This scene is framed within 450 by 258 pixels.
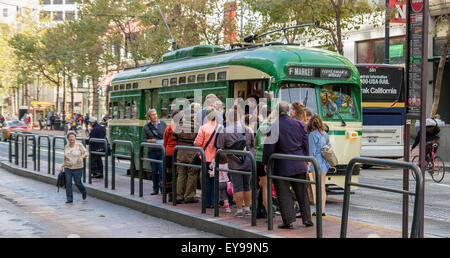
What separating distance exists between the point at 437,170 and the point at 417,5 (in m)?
10.8

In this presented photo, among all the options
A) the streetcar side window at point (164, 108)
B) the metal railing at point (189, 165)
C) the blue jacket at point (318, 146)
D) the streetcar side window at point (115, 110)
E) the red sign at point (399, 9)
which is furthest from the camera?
the red sign at point (399, 9)

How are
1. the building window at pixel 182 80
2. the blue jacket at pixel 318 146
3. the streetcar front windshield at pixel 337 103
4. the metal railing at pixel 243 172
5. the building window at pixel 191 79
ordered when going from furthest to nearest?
the building window at pixel 182 80, the building window at pixel 191 79, the streetcar front windshield at pixel 337 103, the blue jacket at pixel 318 146, the metal railing at pixel 243 172

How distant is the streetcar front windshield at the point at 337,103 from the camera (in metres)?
12.3

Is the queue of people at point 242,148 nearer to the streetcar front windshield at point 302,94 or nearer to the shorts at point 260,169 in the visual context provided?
the shorts at point 260,169

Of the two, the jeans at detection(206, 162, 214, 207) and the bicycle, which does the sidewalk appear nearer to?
the jeans at detection(206, 162, 214, 207)

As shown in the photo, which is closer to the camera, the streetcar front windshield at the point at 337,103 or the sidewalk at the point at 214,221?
the sidewalk at the point at 214,221

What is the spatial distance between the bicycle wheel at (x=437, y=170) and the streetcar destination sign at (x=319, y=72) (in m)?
5.46

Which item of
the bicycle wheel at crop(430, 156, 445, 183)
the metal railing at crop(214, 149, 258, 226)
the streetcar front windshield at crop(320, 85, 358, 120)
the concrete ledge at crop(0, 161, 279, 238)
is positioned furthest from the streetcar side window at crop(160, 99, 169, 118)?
the bicycle wheel at crop(430, 156, 445, 183)

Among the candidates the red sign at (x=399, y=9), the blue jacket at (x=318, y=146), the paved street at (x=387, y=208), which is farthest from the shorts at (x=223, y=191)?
the red sign at (x=399, y=9)

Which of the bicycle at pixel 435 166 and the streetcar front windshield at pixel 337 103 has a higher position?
the streetcar front windshield at pixel 337 103

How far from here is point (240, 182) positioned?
9188 millimetres

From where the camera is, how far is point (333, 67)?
12453 millimetres

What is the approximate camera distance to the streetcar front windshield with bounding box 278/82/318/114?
1204 cm

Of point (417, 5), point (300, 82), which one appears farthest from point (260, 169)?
point (300, 82)
